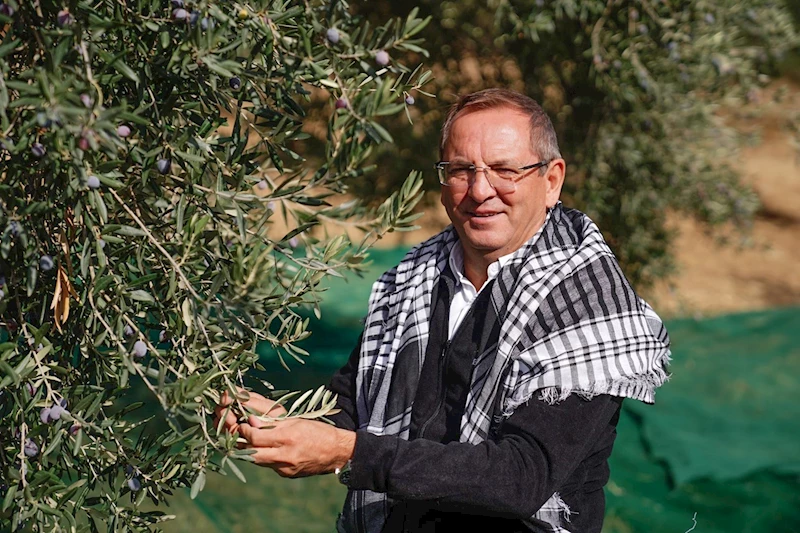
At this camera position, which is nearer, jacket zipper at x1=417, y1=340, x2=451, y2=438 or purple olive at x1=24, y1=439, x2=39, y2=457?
purple olive at x1=24, y1=439, x2=39, y2=457

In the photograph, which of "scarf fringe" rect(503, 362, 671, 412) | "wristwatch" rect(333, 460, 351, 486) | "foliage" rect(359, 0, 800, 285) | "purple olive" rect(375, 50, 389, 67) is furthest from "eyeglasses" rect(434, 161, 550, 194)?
"foliage" rect(359, 0, 800, 285)

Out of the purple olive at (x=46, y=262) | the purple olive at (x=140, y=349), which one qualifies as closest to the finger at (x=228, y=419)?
the purple olive at (x=140, y=349)

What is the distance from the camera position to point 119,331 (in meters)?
1.98

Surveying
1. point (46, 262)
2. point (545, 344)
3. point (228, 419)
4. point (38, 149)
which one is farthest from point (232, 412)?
point (545, 344)

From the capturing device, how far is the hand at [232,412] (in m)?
2.08

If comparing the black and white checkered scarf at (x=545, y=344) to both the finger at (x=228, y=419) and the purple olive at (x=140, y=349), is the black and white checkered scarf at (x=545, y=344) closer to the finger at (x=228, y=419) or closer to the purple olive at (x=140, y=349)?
the finger at (x=228, y=419)

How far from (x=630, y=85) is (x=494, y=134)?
2794mm

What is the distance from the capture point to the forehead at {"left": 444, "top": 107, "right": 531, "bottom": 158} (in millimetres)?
2551

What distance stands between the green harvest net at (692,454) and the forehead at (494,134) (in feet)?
4.47

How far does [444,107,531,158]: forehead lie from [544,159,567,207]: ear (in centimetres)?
15

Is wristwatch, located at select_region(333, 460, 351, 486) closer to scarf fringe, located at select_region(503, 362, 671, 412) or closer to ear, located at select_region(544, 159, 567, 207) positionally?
scarf fringe, located at select_region(503, 362, 671, 412)

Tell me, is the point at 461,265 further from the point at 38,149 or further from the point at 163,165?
the point at 38,149

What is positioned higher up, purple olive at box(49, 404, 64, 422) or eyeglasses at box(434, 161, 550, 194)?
eyeglasses at box(434, 161, 550, 194)

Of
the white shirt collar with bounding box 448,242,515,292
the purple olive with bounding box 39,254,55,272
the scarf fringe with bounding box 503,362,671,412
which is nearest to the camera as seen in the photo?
the purple olive with bounding box 39,254,55,272
